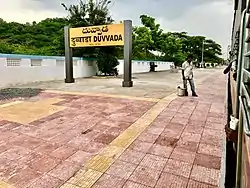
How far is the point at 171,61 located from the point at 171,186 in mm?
29368

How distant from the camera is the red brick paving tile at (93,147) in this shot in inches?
124

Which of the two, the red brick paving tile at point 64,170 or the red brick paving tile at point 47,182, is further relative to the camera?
the red brick paving tile at point 64,170

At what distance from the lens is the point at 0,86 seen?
8.96 metres

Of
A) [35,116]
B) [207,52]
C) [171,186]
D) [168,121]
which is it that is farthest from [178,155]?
[207,52]

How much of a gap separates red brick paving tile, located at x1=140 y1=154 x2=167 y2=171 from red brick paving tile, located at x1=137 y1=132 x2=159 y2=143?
1.70ft

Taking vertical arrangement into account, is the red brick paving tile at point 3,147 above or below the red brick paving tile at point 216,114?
below

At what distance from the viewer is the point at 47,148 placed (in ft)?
10.6

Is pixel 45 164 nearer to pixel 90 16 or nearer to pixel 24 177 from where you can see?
pixel 24 177

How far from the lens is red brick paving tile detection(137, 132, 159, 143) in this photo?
138 inches

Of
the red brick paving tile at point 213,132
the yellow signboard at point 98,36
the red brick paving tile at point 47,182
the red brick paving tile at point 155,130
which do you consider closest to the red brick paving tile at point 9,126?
the red brick paving tile at point 47,182

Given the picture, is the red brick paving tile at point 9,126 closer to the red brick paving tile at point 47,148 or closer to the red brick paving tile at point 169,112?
the red brick paving tile at point 47,148

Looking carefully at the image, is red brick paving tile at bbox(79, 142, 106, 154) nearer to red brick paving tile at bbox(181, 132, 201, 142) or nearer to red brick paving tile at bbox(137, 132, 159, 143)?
red brick paving tile at bbox(137, 132, 159, 143)

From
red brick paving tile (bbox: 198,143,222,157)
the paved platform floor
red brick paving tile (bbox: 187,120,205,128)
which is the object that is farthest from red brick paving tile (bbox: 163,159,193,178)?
red brick paving tile (bbox: 187,120,205,128)

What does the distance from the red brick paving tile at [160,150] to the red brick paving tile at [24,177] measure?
1.46 metres
